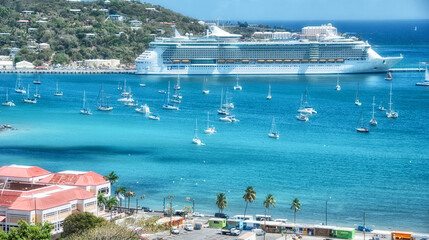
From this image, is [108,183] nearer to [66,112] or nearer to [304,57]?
[66,112]

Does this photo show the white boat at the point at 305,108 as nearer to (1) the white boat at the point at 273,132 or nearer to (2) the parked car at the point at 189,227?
(1) the white boat at the point at 273,132

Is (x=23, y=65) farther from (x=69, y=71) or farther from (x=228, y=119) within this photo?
(x=228, y=119)

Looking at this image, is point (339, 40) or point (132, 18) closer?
point (339, 40)

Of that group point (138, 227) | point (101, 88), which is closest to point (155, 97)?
point (101, 88)

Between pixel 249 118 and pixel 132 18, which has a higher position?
pixel 132 18

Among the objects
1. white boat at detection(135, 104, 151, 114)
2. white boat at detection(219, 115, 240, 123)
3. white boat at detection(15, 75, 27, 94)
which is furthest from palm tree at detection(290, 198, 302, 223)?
white boat at detection(15, 75, 27, 94)

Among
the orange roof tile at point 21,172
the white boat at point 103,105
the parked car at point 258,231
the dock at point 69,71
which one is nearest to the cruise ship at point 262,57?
the dock at point 69,71
